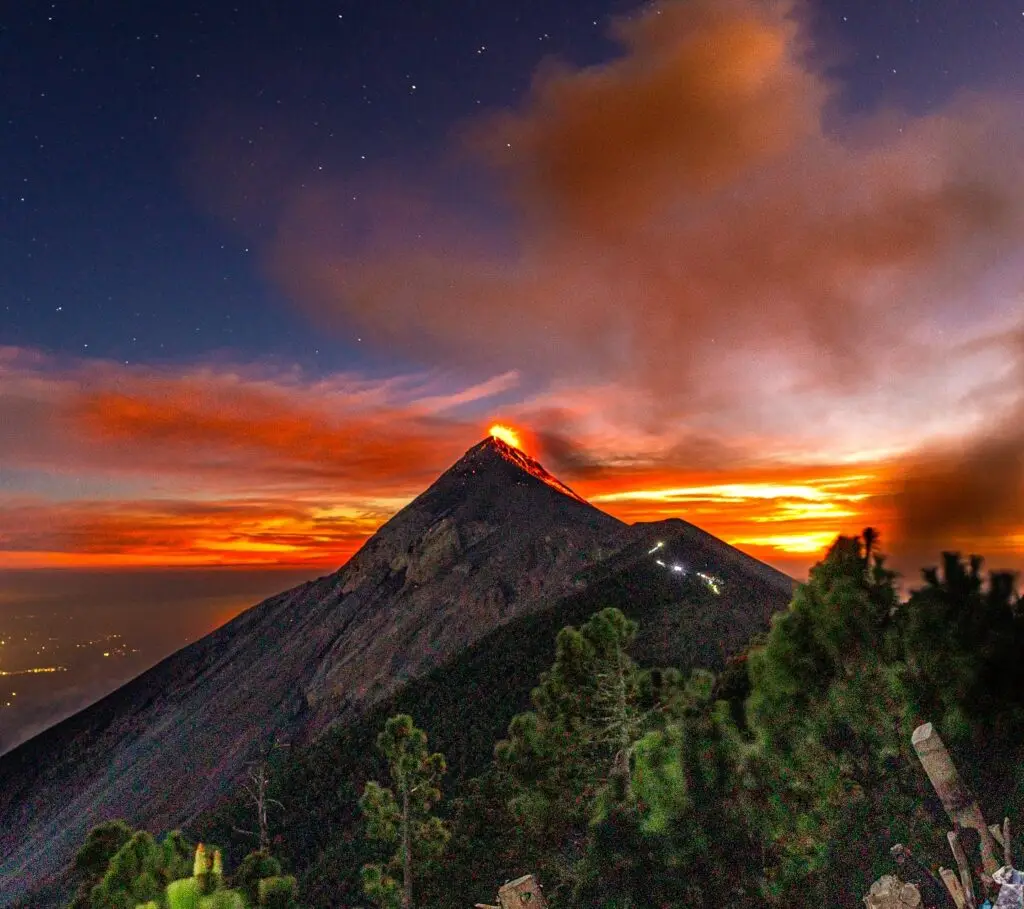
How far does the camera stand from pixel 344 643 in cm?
10875

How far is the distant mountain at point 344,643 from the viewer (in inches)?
3351

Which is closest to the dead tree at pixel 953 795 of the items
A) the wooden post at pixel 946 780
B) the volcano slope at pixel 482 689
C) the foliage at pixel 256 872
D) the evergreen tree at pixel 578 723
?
the wooden post at pixel 946 780

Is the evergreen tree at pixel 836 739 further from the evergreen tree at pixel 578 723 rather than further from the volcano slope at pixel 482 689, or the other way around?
the volcano slope at pixel 482 689

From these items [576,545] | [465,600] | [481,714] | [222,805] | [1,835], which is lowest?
[1,835]

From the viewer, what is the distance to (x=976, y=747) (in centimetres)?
1033

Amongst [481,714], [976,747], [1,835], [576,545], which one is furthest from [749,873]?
[1,835]

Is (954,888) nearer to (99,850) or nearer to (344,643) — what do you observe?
(99,850)

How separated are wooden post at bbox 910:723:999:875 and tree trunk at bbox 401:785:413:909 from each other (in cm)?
2586

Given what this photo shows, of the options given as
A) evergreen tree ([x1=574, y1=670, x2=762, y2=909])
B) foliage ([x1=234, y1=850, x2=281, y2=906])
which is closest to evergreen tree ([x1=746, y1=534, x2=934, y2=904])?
evergreen tree ([x1=574, y1=670, x2=762, y2=909])

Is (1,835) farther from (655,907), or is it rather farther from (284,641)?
(655,907)

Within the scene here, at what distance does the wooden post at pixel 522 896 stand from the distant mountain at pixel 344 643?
5294 cm

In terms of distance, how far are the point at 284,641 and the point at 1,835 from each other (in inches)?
→ 1903

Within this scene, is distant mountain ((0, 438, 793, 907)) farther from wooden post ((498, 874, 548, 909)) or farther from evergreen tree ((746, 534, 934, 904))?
wooden post ((498, 874, 548, 909))

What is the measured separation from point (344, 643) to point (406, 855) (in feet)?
275
